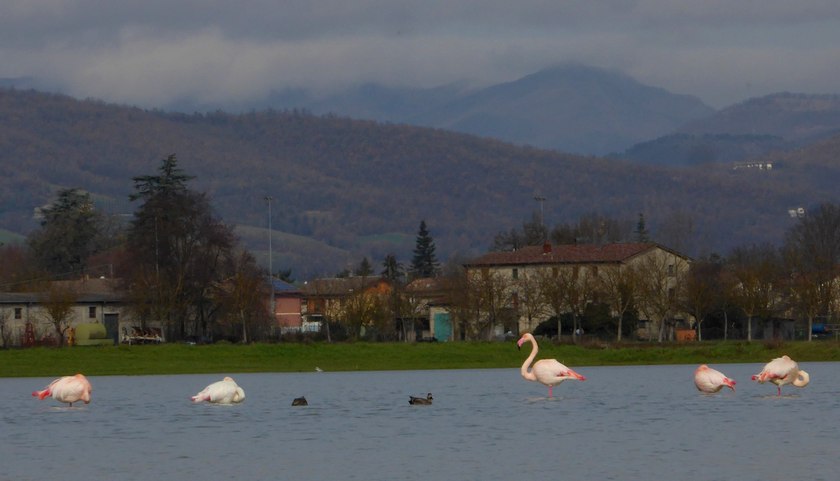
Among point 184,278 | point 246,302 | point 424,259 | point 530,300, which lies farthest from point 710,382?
point 424,259

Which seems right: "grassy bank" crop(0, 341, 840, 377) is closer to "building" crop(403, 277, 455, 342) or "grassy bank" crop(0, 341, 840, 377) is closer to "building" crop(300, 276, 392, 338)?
"building" crop(300, 276, 392, 338)

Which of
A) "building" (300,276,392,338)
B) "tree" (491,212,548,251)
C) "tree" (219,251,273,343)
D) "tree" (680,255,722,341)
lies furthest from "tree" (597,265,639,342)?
"tree" (491,212,548,251)

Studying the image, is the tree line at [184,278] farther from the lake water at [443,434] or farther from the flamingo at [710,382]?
the flamingo at [710,382]

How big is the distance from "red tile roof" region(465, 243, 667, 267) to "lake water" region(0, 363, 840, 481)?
63.4 meters

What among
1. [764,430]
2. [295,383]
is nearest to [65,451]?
[764,430]

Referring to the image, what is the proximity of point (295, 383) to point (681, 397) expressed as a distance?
1942 cm

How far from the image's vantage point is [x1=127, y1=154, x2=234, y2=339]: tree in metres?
109

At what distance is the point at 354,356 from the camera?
268ft

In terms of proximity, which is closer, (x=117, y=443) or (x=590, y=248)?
(x=117, y=443)

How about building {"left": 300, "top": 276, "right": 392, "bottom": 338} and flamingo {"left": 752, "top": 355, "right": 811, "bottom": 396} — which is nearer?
flamingo {"left": 752, "top": 355, "right": 811, "bottom": 396}

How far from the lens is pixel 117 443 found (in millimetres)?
38219

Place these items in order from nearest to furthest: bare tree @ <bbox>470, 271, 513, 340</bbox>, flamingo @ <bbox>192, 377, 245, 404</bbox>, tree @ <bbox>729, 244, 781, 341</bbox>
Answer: flamingo @ <bbox>192, 377, 245, 404</bbox>
tree @ <bbox>729, 244, 781, 341</bbox>
bare tree @ <bbox>470, 271, 513, 340</bbox>

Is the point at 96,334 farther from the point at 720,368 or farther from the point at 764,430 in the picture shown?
the point at 764,430

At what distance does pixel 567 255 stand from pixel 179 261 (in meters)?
30.8
